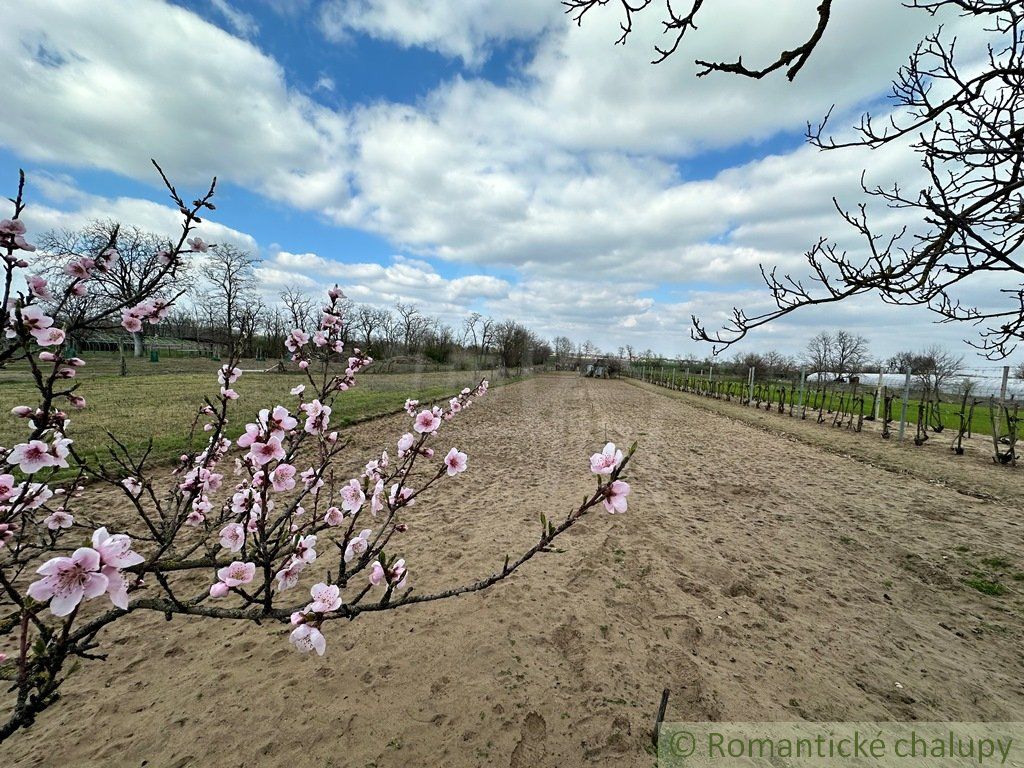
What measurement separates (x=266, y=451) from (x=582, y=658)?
2525 millimetres

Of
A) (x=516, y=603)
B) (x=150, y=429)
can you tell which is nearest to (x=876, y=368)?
(x=516, y=603)

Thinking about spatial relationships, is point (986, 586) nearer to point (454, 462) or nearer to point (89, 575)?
point (454, 462)

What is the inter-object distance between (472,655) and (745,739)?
1.69m

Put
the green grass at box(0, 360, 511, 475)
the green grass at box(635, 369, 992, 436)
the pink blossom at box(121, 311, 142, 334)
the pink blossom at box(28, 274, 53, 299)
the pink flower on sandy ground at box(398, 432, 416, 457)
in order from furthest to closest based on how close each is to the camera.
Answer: the green grass at box(635, 369, 992, 436), the green grass at box(0, 360, 511, 475), the pink flower on sandy ground at box(398, 432, 416, 457), the pink blossom at box(121, 311, 142, 334), the pink blossom at box(28, 274, 53, 299)

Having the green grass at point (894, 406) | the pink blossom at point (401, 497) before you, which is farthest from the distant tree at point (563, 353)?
the pink blossom at point (401, 497)

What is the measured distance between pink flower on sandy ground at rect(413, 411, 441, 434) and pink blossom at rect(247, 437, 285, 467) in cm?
66

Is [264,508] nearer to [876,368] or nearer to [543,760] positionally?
[543,760]

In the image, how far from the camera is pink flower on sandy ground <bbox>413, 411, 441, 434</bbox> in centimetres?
232

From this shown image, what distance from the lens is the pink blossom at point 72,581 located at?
3.13 ft

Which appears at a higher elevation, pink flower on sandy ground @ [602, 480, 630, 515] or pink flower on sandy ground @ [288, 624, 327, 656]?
pink flower on sandy ground @ [602, 480, 630, 515]

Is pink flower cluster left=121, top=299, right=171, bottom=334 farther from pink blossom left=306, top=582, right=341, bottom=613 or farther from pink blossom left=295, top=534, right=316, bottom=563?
pink blossom left=306, top=582, right=341, bottom=613

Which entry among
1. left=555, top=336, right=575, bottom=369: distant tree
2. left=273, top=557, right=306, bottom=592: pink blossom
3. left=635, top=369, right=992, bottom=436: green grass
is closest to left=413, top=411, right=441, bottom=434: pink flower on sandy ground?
left=273, top=557, right=306, bottom=592: pink blossom

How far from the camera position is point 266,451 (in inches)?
72.2

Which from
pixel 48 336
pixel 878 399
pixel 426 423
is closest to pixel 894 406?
→ pixel 878 399
